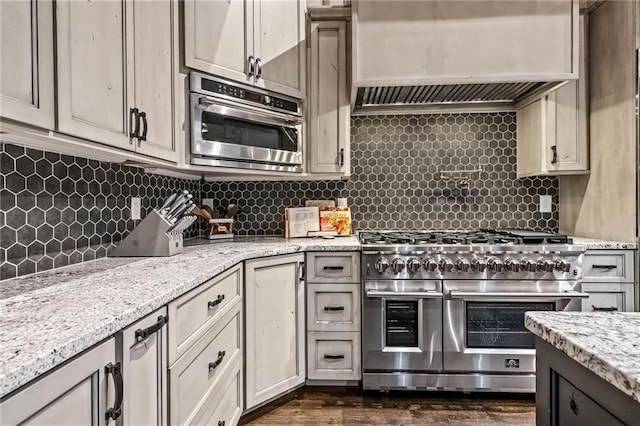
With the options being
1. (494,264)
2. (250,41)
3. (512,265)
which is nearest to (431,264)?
(494,264)

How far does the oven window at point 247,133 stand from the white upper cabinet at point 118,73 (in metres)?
0.27

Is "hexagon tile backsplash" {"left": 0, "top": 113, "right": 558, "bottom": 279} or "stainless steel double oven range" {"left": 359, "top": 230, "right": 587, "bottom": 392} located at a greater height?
"hexagon tile backsplash" {"left": 0, "top": 113, "right": 558, "bottom": 279}

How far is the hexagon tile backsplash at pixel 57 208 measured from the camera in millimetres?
1310

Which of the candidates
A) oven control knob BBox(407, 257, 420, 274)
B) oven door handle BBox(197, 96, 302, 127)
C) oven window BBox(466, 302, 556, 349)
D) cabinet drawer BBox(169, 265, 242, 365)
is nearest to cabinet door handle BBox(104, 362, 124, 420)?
cabinet drawer BBox(169, 265, 242, 365)

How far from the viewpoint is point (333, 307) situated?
2.31 metres

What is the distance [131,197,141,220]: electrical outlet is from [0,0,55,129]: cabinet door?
107 cm

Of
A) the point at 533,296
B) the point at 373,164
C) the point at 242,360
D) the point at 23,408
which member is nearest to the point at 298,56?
the point at 373,164

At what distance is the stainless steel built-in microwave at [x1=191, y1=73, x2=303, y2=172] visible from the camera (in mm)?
1990

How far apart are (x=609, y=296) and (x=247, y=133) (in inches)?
93.6

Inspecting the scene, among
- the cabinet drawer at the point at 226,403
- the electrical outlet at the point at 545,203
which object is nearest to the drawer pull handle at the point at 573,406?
the cabinet drawer at the point at 226,403

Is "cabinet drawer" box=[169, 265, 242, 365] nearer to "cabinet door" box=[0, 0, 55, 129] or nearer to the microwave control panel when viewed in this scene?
"cabinet door" box=[0, 0, 55, 129]

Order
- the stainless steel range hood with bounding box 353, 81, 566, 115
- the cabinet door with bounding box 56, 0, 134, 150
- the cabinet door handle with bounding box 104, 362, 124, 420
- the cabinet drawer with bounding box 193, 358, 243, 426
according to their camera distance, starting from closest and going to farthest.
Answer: the cabinet door handle with bounding box 104, 362, 124, 420 < the cabinet door with bounding box 56, 0, 134, 150 < the cabinet drawer with bounding box 193, 358, 243, 426 < the stainless steel range hood with bounding box 353, 81, 566, 115

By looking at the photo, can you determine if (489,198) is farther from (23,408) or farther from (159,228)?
(23,408)

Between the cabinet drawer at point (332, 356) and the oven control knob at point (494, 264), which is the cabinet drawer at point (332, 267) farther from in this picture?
the oven control knob at point (494, 264)
